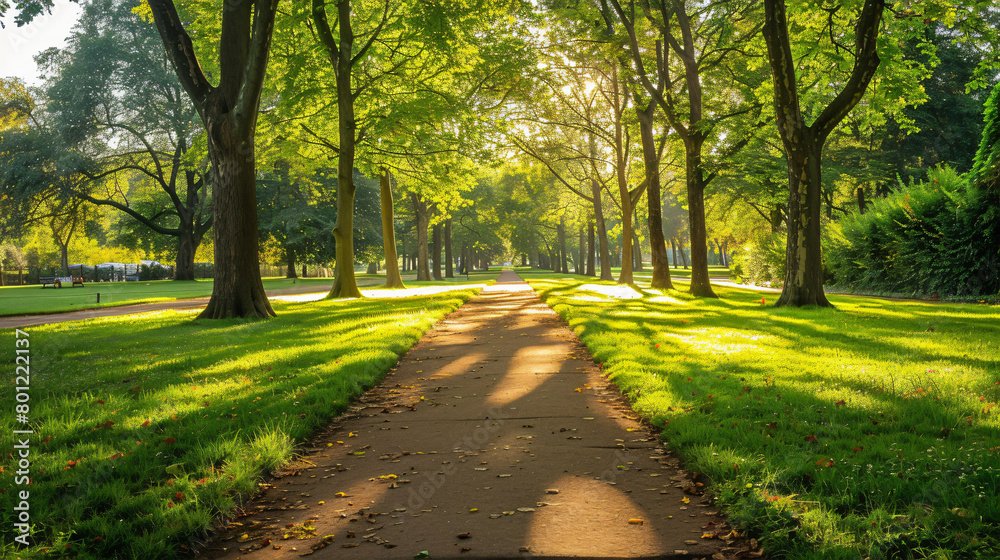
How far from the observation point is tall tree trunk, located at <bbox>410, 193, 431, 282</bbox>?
40812 millimetres

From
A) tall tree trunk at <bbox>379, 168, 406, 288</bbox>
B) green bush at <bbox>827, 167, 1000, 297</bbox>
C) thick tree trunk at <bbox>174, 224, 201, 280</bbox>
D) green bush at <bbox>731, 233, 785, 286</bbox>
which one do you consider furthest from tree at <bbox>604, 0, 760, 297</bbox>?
thick tree trunk at <bbox>174, 224, 201, 280</bbox>

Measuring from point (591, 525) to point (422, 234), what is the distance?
3871 centimetres

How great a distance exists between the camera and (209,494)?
354 centimetres

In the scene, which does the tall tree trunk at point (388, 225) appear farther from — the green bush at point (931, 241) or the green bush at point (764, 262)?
the green bush at point (931, 241)

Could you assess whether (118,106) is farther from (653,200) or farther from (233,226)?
(653,200)

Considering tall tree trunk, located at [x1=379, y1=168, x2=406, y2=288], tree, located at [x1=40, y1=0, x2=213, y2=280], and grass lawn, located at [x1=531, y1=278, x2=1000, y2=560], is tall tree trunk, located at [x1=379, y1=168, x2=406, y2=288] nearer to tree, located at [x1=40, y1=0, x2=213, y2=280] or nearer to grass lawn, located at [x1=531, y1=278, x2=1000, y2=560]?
tree, located at [x1=40, y1=0, x2=213, y2=280]

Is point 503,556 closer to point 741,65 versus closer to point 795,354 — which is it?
point 795,354

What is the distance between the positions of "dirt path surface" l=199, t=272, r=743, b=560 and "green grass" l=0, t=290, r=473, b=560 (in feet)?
0.89

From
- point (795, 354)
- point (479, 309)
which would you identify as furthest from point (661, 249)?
point (795, 354)

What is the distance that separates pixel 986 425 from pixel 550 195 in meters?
38.8

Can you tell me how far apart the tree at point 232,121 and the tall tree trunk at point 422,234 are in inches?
1055

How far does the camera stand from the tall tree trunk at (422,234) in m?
40.8

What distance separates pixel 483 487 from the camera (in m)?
3.84

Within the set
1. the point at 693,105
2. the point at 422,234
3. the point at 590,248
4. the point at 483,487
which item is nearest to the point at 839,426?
the point at 483,487
